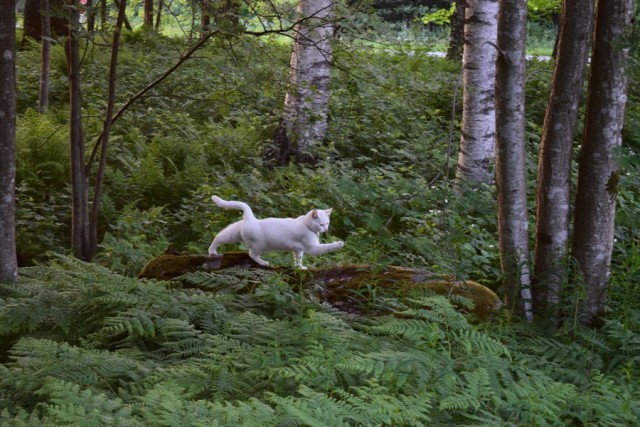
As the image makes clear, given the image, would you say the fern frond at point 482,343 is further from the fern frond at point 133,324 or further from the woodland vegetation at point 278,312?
the fern frond at point 133,324

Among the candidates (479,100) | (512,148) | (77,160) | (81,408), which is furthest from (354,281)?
(479,100)

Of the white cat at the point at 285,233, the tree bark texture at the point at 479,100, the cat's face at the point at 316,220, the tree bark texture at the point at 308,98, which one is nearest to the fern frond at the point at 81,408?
the white cat at the point at 285,233

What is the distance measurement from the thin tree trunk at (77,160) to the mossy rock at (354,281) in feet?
6.42

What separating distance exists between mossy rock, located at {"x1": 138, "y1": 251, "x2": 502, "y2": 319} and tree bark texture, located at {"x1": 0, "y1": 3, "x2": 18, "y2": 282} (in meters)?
1.22

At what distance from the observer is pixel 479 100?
35.8 ft

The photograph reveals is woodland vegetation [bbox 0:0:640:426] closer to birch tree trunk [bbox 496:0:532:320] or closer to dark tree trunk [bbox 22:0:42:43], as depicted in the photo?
birch tree trunk [bbox 496:0:532:320]

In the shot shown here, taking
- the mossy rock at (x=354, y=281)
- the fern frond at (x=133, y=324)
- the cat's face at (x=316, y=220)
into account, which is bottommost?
the fern frond at (x=133, y=324)

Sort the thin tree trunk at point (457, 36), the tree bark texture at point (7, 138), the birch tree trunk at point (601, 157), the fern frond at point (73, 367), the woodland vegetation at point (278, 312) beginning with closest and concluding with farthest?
the woodland vegetation at point (278, 312), the fern frond at point (73, 367), the birch tree trunk at point (601, 157), the tree bark texture at point (7, 138), the thin tree trunk at point (457, 36)

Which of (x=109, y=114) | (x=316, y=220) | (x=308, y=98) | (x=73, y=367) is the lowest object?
(x=73, y=367)

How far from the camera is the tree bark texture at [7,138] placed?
627 centimetres

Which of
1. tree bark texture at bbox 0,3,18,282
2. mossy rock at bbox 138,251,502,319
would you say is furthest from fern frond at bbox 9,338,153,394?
tree bark texture at bbox 0,3,18,282

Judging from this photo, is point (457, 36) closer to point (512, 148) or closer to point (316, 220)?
point (316, 220)

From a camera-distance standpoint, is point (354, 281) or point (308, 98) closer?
point (354, 281)

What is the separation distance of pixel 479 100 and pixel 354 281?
226 inches
